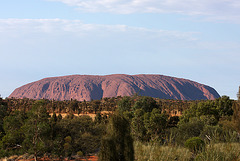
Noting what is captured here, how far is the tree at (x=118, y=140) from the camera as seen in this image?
958 centimetres

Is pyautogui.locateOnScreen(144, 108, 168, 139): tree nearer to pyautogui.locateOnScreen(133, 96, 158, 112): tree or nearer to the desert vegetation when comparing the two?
the desert vegetation

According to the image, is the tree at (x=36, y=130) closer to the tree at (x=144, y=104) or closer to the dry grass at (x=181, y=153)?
the dry grass at (x=181, y=153)

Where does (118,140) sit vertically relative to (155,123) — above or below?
above

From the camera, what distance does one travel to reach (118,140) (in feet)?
32.3

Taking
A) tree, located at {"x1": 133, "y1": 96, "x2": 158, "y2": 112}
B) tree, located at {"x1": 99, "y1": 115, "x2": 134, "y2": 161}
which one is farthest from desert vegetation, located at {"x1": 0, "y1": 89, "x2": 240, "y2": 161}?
tree, located at {"x1": 133, "y1": 96, "x2": 158, "y2": 112}

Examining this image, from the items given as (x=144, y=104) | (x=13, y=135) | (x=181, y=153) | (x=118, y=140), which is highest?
(x=118, y=140)

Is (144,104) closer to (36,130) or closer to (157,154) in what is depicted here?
(36,130)

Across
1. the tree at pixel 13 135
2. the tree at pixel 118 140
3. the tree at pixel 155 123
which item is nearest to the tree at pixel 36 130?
the tree at pixel 13 135

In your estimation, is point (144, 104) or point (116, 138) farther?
point (144, 104)

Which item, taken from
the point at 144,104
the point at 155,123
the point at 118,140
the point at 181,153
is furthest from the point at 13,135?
the point at 144,104

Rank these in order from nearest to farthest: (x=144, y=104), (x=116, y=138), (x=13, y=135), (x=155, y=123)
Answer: (x=116, y=138), (x=13, y=135), (x=155, y=123), (x=144, y=104)

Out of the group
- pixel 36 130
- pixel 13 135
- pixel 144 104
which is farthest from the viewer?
pixel 144 104

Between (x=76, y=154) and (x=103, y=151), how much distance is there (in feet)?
75.7

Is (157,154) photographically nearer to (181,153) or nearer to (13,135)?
(181,153)
